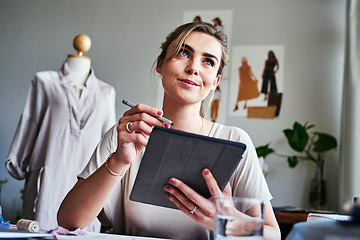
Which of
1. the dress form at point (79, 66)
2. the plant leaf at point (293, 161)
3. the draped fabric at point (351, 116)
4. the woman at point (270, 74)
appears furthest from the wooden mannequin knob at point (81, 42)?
the draped fabric at point (351, 116)

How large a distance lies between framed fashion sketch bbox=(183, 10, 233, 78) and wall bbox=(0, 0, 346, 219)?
3cm

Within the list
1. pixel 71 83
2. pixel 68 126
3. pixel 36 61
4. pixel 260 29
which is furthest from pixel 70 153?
pixel 260 29

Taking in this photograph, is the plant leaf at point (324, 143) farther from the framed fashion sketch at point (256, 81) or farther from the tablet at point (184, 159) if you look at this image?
the tablet at point (184, 159)

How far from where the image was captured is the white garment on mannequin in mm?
2529

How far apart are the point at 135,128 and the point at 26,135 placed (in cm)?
161

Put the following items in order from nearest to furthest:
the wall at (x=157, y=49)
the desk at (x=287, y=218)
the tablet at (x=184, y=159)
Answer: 1. the tablet at (x=184, y=159)
2. the desk at (x=287, y=218)
3. the wall at (x=157, y=49)

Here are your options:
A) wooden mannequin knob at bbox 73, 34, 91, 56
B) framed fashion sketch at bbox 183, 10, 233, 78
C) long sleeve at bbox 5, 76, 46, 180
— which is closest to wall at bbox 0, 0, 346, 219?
framed fashion sketch at bbox 183, 10, 233, 78

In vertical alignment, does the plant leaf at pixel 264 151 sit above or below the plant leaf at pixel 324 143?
below

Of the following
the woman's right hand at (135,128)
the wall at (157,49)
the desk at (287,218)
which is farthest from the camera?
the wall at (157,49)

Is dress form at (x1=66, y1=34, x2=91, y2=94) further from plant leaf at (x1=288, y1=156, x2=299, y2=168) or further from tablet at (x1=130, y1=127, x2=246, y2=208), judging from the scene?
tablet at (x1=130, y1=127, x2=246, y2=208)

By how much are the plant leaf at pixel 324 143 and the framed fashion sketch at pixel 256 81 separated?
330 millimetres

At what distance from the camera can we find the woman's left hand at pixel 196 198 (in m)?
0.92

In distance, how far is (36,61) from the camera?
3.37 meters

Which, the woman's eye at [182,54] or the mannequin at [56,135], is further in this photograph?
the mannequin at [56,135]
